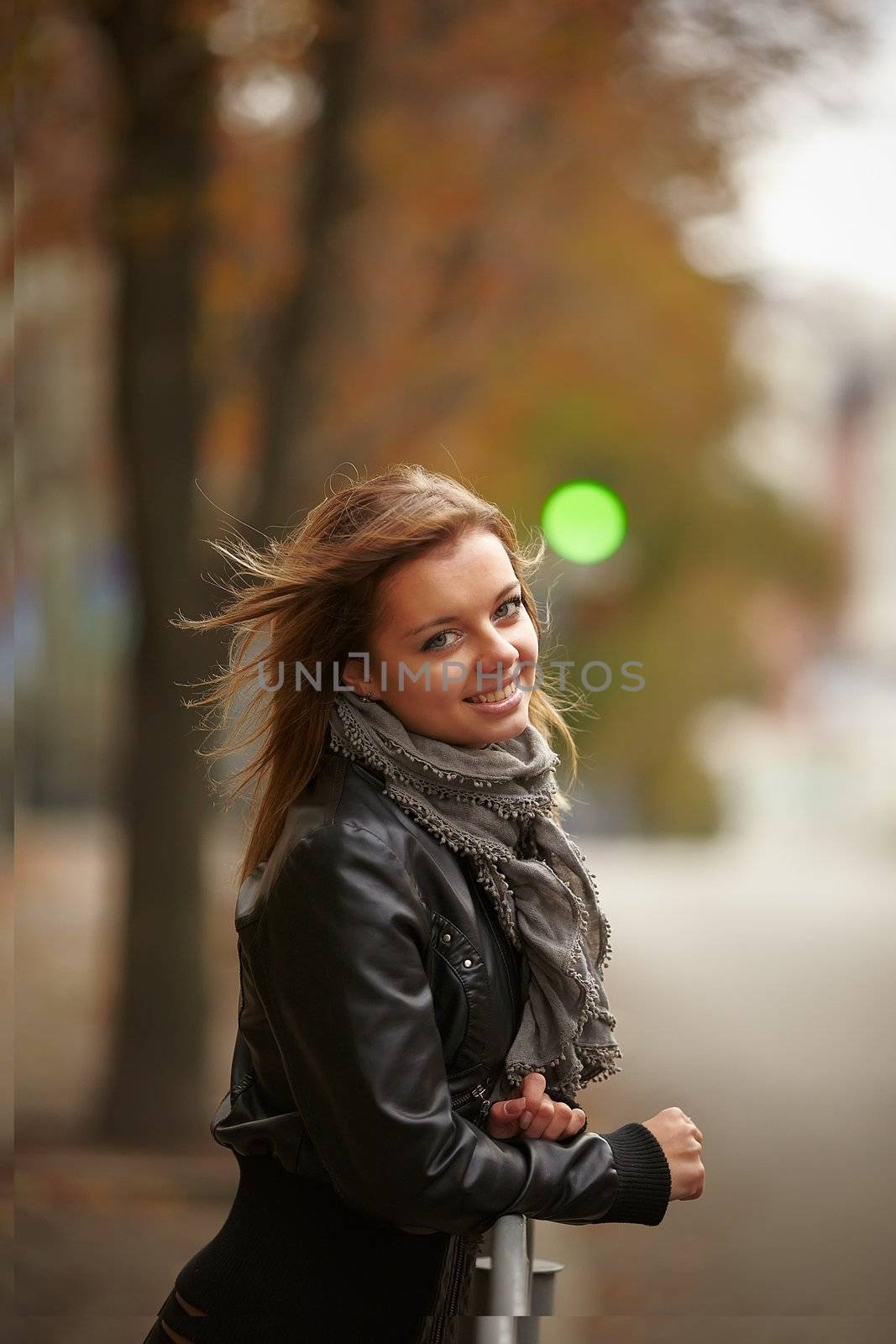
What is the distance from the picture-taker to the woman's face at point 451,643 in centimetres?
127

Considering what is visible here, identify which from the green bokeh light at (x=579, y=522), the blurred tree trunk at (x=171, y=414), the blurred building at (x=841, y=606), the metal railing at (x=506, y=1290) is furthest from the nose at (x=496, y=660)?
the blurred building at (x=841, y=606)

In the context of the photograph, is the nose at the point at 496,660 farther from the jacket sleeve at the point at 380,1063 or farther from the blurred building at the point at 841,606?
the blurred building at the point at 841,606

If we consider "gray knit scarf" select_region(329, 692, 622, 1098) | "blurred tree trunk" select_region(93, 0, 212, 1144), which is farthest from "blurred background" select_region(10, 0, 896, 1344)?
"gray knit scarf" select_region(329, 692, 622, 1098)

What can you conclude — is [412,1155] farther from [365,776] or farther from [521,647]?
[521,647]

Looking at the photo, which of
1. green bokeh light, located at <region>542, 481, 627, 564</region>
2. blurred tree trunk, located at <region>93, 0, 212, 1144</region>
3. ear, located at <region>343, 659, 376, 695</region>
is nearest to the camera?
ear, located at <region>343, 659, 376, 695</region>

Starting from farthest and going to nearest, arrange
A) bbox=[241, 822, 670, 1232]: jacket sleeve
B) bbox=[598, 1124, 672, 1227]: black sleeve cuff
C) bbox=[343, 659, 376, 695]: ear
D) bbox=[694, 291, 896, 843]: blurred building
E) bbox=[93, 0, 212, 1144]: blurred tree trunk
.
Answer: bbox=[694, 291, 896, 843]: blurred building → bbox=[93, 0, 212, 1144]: blurred tree trunk → bbox=[343, 659, 376, 695]: ear → bbox=[598, 1124, 672, 1227]: black sleeve cuff → bbox=[241, 822, 670, 1232]: jacket sleeve

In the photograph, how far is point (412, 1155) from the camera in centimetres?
110

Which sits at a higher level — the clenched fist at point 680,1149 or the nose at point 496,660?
the nose at point 496,660

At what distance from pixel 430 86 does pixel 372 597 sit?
4.20 meters

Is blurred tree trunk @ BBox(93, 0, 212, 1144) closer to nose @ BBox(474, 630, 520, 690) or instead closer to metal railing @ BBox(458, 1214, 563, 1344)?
nose @ BBox(474, 630, 520, 690)

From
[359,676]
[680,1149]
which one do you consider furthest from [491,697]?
[680,1149]

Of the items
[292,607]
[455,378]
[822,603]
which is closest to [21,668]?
[455,378]

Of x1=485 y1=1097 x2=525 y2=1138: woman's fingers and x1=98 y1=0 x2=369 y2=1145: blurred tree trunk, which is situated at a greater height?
x1=98 y1=0 x2=369 y2=1145: blurred tree trunk

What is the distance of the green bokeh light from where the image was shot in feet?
11.8
